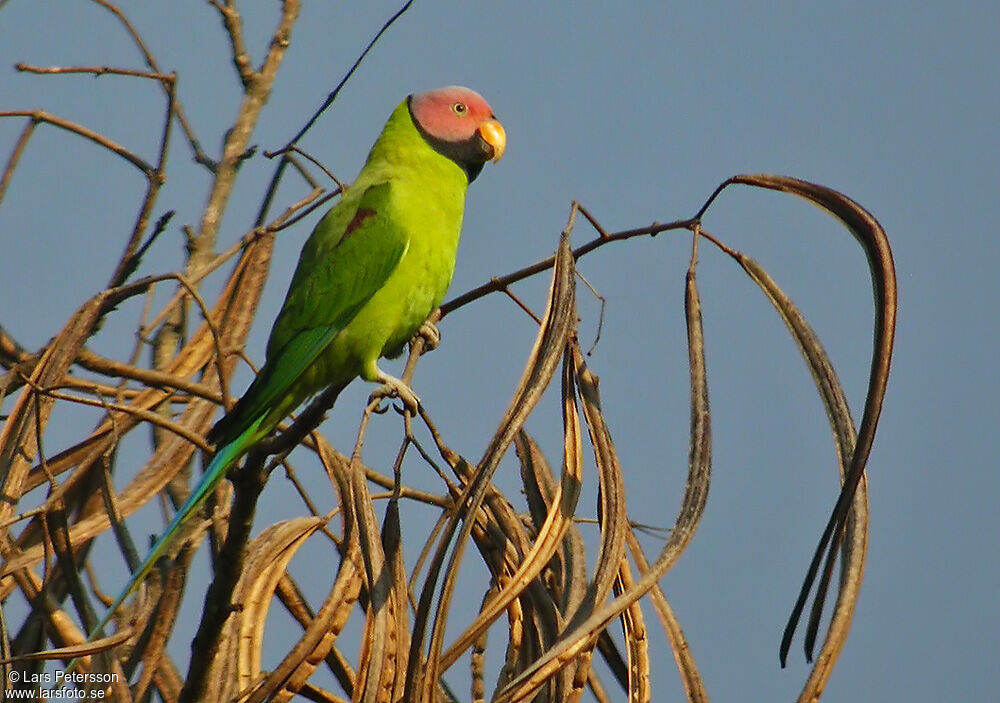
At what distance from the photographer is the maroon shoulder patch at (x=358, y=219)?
3.08 metres

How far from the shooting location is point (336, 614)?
1750mm

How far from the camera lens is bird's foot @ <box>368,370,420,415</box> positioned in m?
1.72

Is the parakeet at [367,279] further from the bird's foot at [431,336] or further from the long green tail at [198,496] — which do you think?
the long green tail at [198,496]

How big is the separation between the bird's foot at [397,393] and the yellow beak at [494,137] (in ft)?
2.91

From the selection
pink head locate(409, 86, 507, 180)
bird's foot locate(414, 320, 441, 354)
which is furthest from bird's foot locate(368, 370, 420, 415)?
pink head locate(409, 86, 507, 180)

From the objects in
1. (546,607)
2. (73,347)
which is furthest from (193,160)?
(546,607)

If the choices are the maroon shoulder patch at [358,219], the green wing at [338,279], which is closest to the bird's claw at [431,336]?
the green wing at [338,279]

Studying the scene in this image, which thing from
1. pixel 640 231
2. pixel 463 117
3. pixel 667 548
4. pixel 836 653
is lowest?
pixel 836 653

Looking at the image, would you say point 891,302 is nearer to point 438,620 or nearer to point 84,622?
point 438,620

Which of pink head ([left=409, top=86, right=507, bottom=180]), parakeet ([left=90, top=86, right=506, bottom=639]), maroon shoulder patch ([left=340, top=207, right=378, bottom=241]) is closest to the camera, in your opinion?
parakeet ([left=90, top=86, right=506, bottom=639])

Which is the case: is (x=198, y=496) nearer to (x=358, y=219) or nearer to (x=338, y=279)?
(x=338, y=279)

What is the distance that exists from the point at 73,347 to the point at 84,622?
0.51m

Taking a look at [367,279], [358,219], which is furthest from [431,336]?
[358,219]

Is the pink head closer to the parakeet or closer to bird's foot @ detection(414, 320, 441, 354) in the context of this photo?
the parakeet
